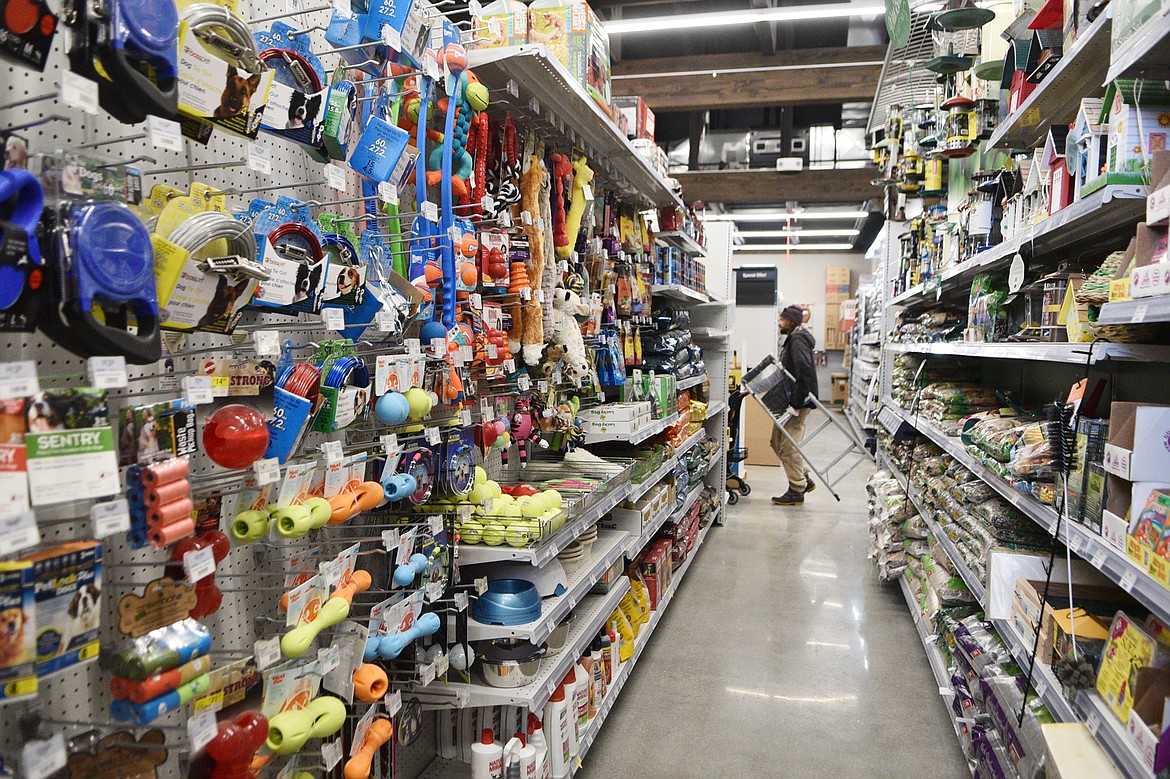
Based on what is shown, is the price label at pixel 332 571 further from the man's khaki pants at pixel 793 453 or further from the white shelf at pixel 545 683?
the man's khaki pants at pixel 793 453

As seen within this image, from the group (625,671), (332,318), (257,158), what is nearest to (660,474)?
(625,671)

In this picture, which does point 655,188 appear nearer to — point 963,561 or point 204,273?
point 963,561

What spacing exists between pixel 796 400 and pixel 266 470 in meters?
6.76

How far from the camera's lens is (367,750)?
1.71 metres

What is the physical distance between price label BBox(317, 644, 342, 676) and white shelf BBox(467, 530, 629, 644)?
65cm

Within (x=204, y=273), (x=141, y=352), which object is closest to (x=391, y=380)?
(x=204, y=273)

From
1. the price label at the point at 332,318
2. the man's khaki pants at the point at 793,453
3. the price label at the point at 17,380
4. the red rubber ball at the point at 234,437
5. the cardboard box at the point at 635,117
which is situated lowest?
the man's khaki pants at the point at 793,453

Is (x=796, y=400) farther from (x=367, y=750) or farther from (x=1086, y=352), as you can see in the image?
(x=367, y=750)

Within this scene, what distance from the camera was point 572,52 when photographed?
270 cm

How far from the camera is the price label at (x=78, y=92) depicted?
91 centimetres

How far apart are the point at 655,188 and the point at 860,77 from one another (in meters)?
5.73

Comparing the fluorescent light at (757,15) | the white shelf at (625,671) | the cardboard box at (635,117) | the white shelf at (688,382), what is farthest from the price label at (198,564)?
the fluorescent light at (757,15)

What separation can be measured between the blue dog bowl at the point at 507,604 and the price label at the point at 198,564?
1.13 meters

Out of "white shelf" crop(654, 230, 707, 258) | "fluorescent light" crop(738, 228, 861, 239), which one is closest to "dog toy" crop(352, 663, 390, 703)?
"white shelf" crop(654, 230, 707, 258)
